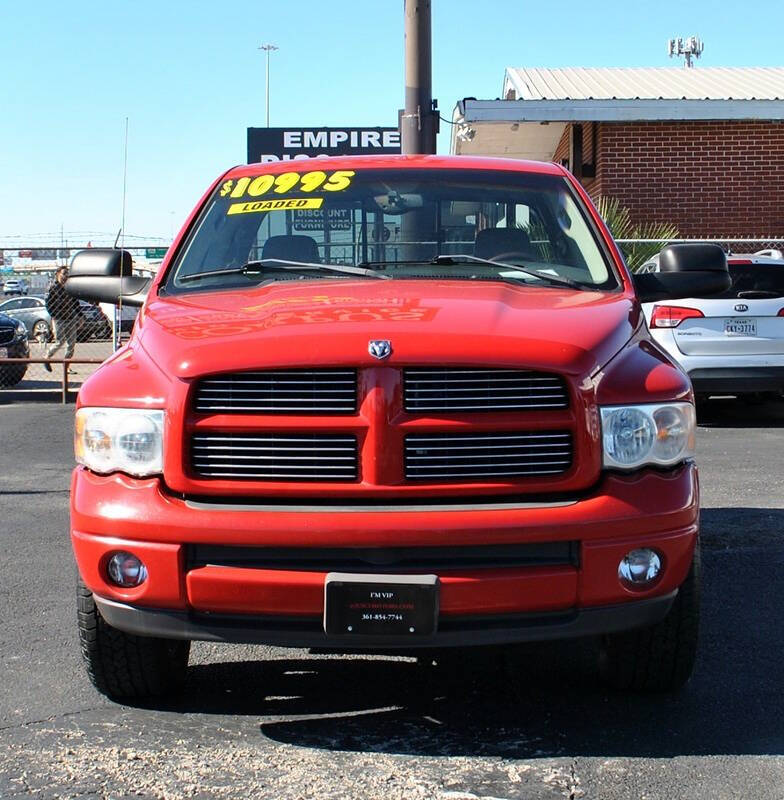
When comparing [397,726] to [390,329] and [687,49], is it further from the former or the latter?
[687,49]

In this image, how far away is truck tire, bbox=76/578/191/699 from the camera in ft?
12.4

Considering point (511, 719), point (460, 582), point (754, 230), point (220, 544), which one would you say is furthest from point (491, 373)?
point (754, 230)

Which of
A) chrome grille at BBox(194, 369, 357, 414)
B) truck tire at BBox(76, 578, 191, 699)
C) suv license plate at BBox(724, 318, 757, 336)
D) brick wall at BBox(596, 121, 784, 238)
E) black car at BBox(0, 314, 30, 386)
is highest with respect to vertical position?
brick wall at BBox(596, 121, 784, 238)

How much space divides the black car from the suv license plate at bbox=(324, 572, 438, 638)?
14145 millimetres

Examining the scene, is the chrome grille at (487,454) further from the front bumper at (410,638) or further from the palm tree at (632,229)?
the palm tree at (632,229)

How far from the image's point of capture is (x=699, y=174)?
17.6 metres

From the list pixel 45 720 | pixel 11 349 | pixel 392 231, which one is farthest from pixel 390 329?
pixel 11 349

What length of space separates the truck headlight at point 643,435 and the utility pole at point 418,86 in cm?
892

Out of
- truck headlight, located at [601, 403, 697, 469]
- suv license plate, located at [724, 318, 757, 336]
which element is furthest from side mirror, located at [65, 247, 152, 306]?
suv license plate, located at [724, 318, 757, 336]

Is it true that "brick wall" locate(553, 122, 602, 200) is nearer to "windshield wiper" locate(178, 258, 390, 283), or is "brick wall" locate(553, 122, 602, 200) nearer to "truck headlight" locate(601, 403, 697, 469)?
"windshield wiper" locate(178, 258, 390, 283)

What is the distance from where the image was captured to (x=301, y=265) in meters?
4.56

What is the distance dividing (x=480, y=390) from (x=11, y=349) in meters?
14.8

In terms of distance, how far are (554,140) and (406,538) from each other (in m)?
18.3

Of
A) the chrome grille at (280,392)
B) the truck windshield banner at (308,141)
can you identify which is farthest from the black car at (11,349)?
the chrome grille at (280,392)
